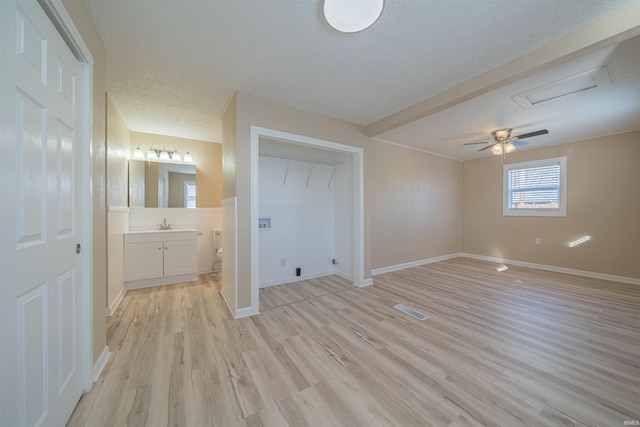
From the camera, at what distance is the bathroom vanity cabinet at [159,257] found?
327cm

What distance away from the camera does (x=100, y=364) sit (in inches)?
64.7

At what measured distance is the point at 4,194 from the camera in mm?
807

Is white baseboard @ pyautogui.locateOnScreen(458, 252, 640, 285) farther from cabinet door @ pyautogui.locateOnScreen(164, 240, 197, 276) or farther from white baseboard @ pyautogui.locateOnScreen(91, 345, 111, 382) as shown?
white baseboard @ pyautogui.locateOnScreen(91, 345, 111, 382)

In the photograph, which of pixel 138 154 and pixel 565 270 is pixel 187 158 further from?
pixel 565 270

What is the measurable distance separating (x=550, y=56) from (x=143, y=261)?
5180mm

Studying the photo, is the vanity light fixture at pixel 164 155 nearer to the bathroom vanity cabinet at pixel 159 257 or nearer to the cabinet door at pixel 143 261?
the bathroom vanity cabinet at pixel 159 257

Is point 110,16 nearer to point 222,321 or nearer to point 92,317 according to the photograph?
point 92,317

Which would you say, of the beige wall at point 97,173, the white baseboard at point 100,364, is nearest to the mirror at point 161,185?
the beige wall at point 97,173

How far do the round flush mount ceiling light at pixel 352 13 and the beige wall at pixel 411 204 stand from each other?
87.2 inches

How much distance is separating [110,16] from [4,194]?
5.14 ft

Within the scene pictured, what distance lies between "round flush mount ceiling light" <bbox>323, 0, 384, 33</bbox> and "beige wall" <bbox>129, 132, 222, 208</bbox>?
3544 mm

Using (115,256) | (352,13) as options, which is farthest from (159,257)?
(352,13)

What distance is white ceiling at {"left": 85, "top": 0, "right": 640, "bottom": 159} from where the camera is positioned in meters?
1.52

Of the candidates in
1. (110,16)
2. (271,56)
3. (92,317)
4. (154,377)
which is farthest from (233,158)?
(154,377)
